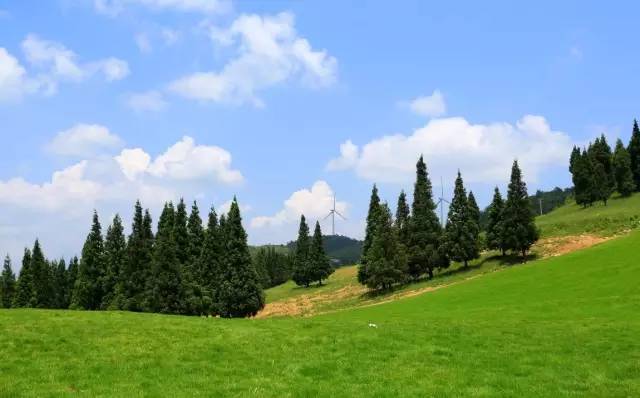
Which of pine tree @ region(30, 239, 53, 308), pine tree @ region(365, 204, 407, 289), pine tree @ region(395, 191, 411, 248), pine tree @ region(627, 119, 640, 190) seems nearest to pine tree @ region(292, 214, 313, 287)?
pine tree @ region(395, 191, 411, 248)

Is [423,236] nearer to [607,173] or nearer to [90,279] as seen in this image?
[90,279]

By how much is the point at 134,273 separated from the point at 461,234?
49.7 m

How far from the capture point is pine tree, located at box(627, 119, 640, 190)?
134 metres

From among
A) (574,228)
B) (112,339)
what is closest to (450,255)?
(574,228)

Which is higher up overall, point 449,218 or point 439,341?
point 449,218

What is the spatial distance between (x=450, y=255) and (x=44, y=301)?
80.6m

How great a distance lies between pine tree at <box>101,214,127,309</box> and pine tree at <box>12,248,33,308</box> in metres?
25.1

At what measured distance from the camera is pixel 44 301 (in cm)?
11375

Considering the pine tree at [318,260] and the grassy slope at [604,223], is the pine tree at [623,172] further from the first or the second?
the pine tree at [318,260]

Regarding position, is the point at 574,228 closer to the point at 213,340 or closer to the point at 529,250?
the point at 529,250

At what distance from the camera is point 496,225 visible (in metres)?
89.1

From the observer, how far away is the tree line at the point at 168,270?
7169 centimetres

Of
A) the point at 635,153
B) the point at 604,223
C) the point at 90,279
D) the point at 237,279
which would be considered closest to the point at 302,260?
the point at 90,279

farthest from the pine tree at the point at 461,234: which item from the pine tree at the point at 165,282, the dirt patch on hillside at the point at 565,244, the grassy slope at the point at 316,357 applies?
the grassy slope at the point at 316,357
